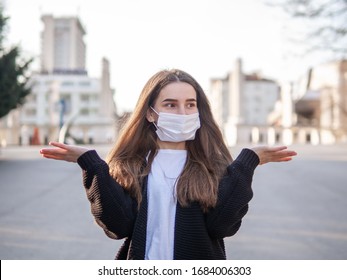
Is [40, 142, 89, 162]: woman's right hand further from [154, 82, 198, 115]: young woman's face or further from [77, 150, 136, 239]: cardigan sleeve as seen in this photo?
[154, 82, 198, 115]: young woman's face

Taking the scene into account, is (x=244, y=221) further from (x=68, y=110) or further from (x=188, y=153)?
(x=68, y=110)

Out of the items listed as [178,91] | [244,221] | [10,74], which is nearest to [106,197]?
[178,91]

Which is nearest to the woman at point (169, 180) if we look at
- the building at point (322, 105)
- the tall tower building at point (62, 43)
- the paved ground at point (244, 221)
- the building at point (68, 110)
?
the paved ground at point (244, 221)

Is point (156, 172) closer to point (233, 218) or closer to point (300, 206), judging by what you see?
point (233, 218)

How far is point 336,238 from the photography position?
485 centimetres

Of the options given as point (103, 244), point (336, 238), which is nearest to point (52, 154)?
point (103, 244)

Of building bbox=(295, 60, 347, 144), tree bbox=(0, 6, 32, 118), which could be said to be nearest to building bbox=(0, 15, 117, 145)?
building bbox=(295, 60, 347, 144)

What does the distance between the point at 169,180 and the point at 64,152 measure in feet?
1.31

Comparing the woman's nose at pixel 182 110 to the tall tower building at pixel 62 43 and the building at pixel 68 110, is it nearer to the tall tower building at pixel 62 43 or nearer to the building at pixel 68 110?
the building at pixel 68 110

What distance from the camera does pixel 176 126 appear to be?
1764 millimetres

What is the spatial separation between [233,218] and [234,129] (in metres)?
40.0

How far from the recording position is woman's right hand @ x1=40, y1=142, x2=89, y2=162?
168 cm

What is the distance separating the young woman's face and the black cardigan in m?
0.31

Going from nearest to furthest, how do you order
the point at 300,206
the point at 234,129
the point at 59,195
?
the point at 300,206, the point at 59,195, the point at 234,129
